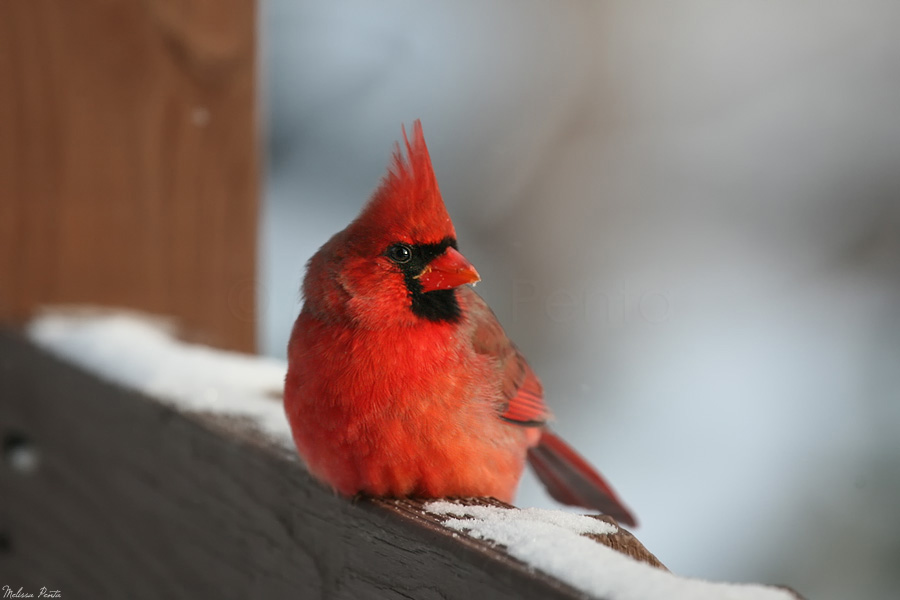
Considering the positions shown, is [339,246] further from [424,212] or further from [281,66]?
[281,66]

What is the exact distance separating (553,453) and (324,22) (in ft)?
7.82

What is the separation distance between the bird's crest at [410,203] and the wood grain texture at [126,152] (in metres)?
0.85

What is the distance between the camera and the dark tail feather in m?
1.68

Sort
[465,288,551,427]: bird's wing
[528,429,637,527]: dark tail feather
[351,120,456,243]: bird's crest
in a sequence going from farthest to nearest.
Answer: [528,429,637,527]: dark tail feather → [465,288,551,427]: bird's wing → [351,120,456,243]: bird's crest

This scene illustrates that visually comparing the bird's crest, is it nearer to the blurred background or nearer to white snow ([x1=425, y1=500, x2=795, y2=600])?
white snow ([x1=425, y1=500, x2=795, y2=600])

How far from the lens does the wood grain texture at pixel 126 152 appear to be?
1.94m

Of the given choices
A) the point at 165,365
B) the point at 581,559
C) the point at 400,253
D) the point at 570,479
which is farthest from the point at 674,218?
the point at 581,559

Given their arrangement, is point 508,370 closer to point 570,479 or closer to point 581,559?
point 570,479

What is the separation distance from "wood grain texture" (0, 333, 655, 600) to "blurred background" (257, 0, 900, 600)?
0.63m

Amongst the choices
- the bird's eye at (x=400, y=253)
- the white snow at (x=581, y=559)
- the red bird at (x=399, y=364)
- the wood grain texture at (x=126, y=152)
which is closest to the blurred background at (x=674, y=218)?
the wood grain texture at (x=126, y=152)

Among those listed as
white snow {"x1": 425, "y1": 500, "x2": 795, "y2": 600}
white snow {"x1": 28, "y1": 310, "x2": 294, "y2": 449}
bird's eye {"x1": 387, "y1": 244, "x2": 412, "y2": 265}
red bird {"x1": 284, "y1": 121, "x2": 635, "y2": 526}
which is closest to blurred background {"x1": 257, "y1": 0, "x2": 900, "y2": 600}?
white snow {"x1": 28, "y1": 310, "x2": 294, "y2": 449}

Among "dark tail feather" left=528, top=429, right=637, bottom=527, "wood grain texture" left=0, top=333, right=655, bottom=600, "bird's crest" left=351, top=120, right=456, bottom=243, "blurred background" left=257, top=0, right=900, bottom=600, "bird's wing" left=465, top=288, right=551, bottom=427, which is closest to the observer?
"wood grain texture" left=0, top=333, right=655, bottom=600

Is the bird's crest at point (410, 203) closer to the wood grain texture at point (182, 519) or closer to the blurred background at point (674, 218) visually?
the wood grain texture at point (182, 519)

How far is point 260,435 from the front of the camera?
55.6 inches
